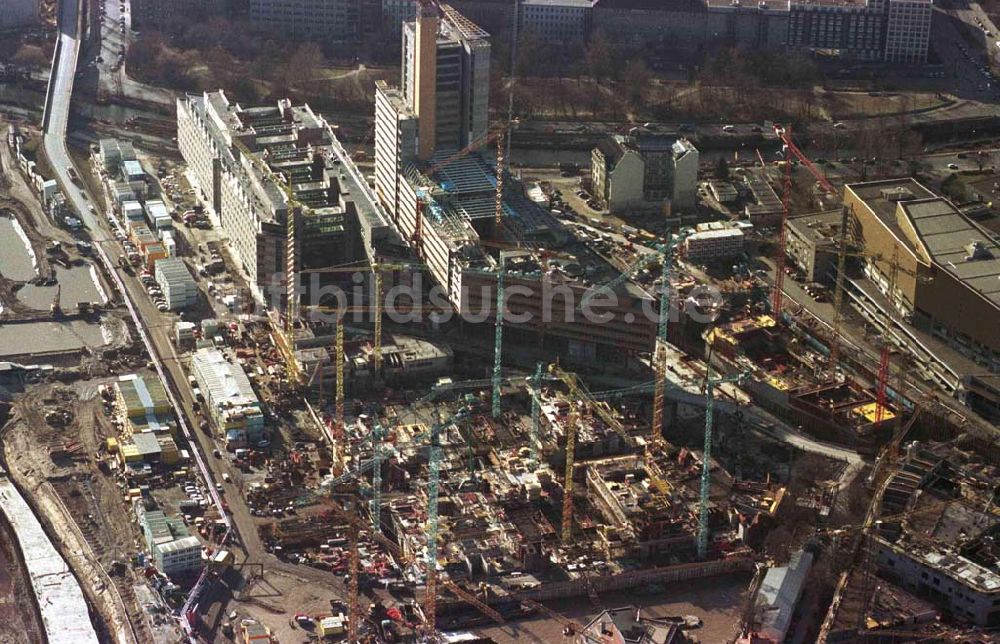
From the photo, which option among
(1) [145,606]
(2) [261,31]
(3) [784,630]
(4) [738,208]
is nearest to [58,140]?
(2) [261,31]

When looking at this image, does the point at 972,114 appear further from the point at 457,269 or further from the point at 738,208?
the point at 457,269

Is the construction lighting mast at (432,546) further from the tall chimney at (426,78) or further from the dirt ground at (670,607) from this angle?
the tall chimney at (426,78)

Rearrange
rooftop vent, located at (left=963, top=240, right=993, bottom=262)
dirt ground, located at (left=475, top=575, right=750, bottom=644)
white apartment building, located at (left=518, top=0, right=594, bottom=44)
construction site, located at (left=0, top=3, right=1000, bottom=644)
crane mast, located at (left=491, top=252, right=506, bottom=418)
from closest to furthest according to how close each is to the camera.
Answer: dirt ground, located at (left=475, top=575, right=750, bottom=644)
construction site, located at (left=0, top=3, right=1000, bottom=644)
crane mast, located at (left=491, top=252, right=506, bottom=418)
rooftop vent, located at (left=963, top=240, right=993, bottom=262)
white apartment building, located at (left=518, top=0, right=594, bottom=44)

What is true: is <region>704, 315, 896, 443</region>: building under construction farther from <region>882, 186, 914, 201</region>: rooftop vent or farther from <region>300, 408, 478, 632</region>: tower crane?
<region>300, 408, 478, 632</region>: tower crane

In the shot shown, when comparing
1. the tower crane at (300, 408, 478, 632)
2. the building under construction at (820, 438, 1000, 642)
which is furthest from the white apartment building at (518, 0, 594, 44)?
the tower crane at (300, 408, 478, 632)

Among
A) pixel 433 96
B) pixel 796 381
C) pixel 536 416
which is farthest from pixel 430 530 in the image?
pixel 433 96

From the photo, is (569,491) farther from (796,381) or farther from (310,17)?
(310,17)
